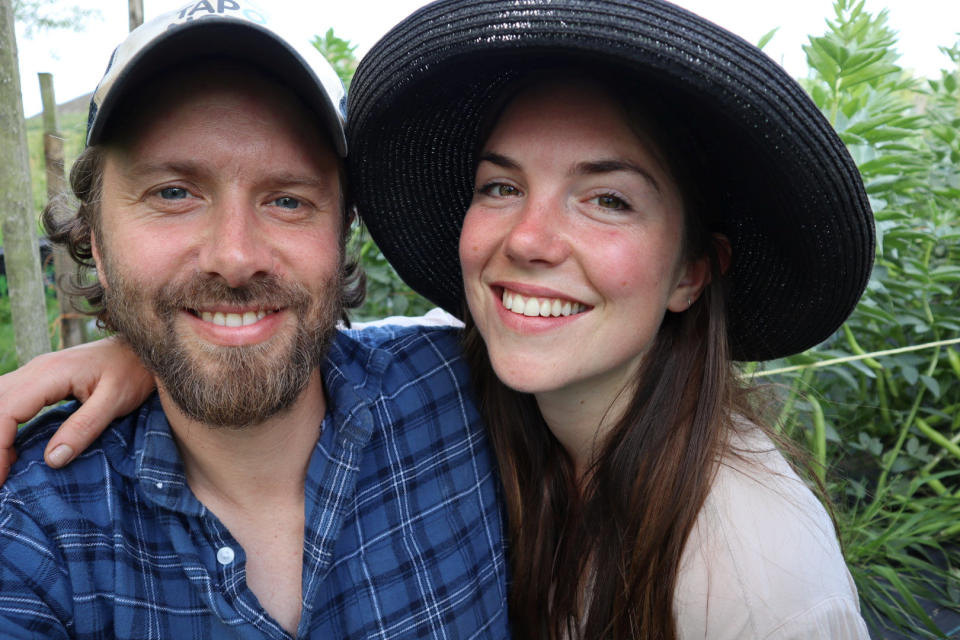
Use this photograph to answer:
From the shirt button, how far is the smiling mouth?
1.53 ft

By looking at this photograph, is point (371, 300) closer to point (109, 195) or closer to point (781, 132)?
point (109, 195)

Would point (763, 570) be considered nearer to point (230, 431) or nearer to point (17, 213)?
point (230, 431)

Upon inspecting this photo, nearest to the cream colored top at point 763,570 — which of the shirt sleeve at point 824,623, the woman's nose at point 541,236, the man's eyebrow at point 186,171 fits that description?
the shirt sleeve at point 824,623

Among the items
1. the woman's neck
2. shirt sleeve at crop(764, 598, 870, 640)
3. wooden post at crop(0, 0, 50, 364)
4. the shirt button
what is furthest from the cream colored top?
wooden post at crop(0, 0, 50, 364)

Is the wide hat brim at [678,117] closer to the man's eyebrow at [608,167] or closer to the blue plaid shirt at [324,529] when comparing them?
the man's eyebrow at [608,167]

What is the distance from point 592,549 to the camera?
1.82 metres

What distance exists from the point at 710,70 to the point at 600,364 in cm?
66

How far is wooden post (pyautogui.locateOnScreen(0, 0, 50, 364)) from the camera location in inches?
78.3

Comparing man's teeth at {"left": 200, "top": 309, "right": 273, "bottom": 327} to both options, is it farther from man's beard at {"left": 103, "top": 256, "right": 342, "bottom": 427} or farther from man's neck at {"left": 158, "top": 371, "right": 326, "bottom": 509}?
man's neck at {"left": 158, "top": 371, "right": 326, "bottom": 509}

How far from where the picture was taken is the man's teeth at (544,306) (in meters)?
1.62

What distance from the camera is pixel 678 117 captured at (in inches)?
61.7

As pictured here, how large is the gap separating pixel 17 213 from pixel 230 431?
1.02 metres

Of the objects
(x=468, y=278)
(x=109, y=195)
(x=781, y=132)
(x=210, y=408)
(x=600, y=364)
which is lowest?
(x=210, y=408)

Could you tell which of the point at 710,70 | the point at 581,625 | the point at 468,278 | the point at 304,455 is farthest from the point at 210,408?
the point at 710,70
